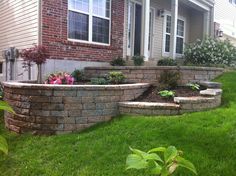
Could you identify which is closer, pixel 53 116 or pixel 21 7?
pixel 53 116

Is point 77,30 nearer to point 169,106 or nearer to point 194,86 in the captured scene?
point 194,86

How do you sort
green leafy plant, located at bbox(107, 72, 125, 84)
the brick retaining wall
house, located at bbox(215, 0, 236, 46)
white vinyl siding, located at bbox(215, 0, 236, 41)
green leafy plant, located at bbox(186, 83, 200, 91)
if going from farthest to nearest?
white vinyl siding, located at bbox(215, 0, 236, 41) < house, located at bbox(215, 0, 236, 46) < the brick retaining wall < green leafy plant, located at bbox(107, 72, 125, 84) < green leafy plant, located at bbox(186, 83, 200, 91)

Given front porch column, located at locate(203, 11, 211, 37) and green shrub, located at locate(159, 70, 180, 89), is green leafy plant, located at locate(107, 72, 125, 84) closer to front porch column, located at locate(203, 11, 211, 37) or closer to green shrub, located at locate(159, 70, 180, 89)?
green shrub, located at locate(159, 70, 180, 89)

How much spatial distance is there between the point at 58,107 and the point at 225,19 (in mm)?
14540

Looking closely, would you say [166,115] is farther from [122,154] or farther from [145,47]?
[145,47]

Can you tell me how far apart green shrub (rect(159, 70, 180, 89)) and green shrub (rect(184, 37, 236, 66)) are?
4724 millimetres

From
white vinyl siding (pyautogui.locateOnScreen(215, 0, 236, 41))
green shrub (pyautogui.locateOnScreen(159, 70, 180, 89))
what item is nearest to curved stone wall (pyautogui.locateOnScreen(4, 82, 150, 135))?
green shrub (pyautogui.locateOnScreen(159, 70, 180, 89))

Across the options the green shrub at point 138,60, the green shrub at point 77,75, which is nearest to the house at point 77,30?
the green shrub at point 77,75

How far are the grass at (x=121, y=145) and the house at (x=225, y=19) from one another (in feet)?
37.7

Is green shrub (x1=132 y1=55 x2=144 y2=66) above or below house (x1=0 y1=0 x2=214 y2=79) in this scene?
below

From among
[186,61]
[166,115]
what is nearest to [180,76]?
[166,115]

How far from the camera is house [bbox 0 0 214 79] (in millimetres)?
8258

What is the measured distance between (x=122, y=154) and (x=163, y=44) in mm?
9706

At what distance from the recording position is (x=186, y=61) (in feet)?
39.2
